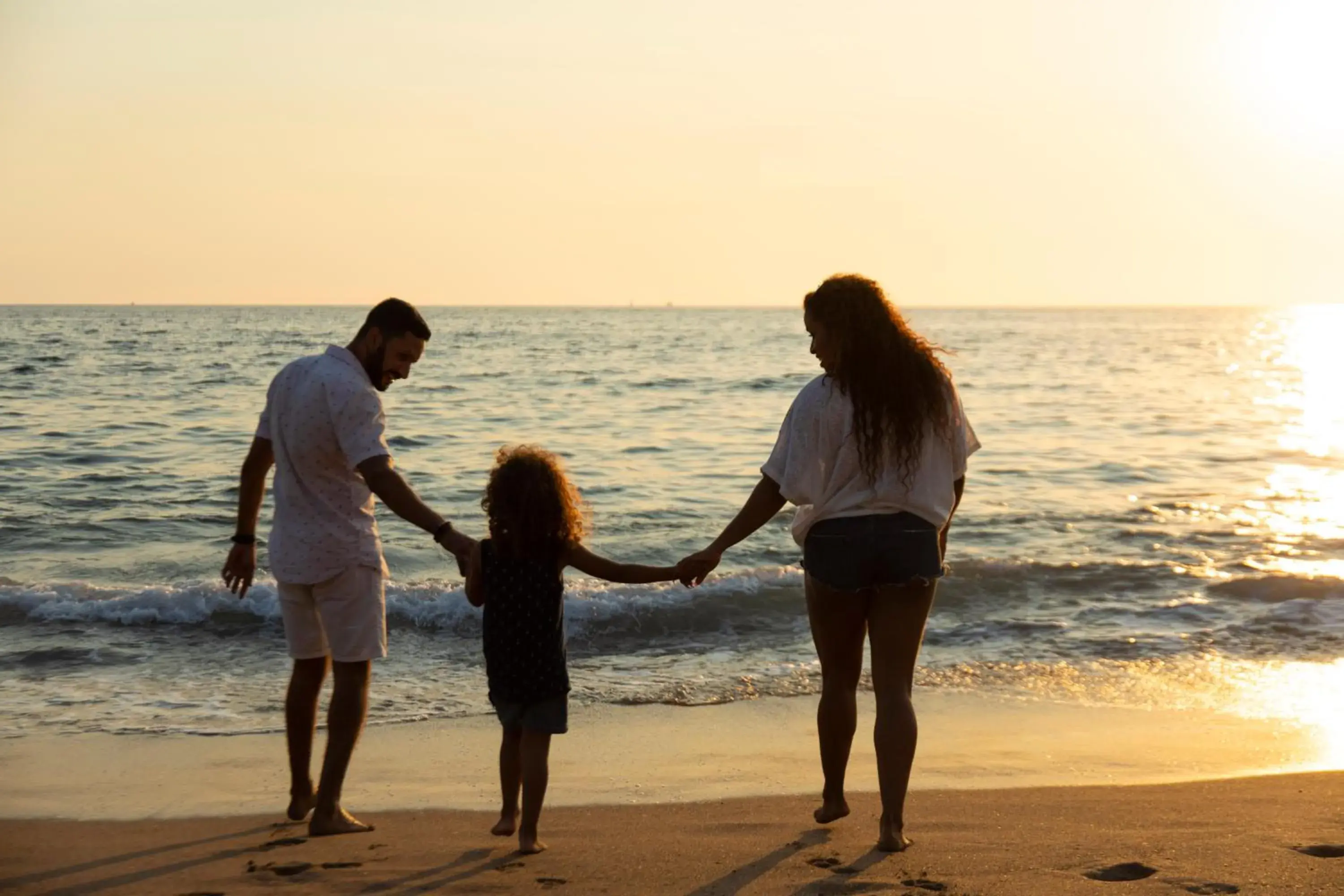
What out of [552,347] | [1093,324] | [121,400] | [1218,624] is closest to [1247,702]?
[1218,624]

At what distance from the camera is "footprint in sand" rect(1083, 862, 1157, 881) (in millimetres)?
3951

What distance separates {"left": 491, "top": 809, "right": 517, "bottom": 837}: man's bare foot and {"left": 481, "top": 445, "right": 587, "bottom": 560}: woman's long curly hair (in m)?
0.89

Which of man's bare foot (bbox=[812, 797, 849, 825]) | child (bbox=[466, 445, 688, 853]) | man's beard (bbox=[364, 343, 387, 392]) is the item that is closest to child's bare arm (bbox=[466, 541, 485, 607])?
child (bbox=[466, 445, 688, 853])

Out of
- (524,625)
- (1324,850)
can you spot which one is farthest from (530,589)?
(1324,850)

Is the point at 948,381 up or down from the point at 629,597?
up

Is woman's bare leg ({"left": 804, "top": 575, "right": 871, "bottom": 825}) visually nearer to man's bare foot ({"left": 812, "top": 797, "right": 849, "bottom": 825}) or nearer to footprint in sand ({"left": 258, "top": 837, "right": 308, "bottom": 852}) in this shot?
man's bare foot ({"left": 812, "top": 797, "right": 849, "bottom": 825})

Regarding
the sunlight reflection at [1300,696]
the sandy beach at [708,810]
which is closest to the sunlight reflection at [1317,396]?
the sunlight reflection at [1300,696]

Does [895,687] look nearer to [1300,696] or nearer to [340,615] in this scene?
[340,615]

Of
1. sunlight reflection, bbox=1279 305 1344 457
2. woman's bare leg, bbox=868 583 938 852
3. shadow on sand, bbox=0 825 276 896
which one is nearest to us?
shadow on sand, bbox=0 825 276 896

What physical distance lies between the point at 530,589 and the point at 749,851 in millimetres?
1064

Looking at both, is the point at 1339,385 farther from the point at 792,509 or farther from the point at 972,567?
the point at 972,567

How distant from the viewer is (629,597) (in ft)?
30.3

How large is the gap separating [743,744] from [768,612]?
3.39 metres

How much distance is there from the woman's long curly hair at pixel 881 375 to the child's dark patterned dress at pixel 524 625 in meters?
1.03
